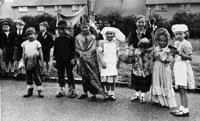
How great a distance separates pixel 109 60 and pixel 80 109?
1604mm

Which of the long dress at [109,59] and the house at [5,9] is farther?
the house at [5,9]

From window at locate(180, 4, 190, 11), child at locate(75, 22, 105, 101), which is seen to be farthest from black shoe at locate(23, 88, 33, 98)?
window at locate(180, 4, 190, 11)

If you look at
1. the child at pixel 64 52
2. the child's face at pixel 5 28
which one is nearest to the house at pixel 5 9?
the child's face at pixel 5 28

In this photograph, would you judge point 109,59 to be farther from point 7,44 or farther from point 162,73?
point 7,44

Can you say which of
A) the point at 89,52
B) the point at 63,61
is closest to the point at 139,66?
the point at 89,52

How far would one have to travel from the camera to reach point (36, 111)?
6340 millimetres

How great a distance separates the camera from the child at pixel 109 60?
7.48 meters

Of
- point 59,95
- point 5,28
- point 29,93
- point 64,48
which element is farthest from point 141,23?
point 5,28

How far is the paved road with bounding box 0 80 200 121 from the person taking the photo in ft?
19.3

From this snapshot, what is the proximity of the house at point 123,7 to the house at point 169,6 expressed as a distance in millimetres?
1397

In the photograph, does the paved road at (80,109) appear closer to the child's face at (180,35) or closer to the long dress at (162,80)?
the long dress at (162,80)

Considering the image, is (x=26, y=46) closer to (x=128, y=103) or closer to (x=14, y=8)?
(x=128, y=103)

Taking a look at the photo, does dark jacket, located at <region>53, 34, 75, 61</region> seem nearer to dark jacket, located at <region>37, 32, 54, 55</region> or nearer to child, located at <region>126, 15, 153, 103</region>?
child, located at <region>126, 15, 153, 103</region>

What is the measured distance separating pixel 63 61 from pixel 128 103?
2.00 m
